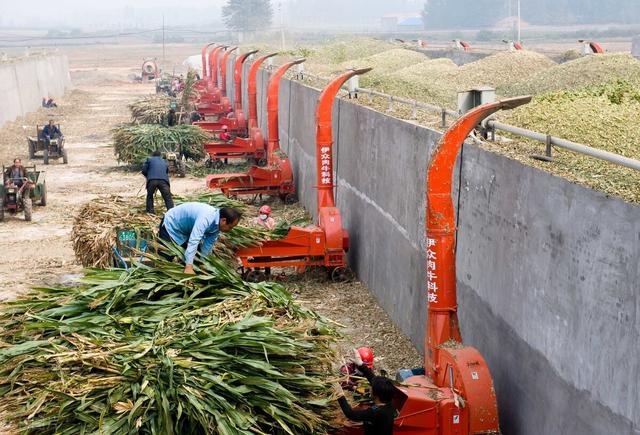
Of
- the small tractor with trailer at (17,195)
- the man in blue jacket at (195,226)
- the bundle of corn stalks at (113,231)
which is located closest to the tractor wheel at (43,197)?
the small tractor with trailer at (17,195)

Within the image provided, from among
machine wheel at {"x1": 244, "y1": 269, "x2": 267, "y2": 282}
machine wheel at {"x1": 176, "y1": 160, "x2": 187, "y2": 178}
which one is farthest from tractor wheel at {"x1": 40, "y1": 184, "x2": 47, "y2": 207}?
machine wheel at {"x1": 244, "y1": 269, "x2": 267, "y2": 282}

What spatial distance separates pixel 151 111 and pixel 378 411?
26.3 m

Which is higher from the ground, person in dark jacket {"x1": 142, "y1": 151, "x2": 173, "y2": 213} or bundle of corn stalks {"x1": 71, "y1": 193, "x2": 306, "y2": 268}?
person in dark jacket {"x1": 142, "y1": 151, "x2": 173, "y2": 213}

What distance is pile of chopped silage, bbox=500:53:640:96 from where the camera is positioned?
654 inches

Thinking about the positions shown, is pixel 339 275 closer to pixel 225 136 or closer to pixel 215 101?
pixel 225 136

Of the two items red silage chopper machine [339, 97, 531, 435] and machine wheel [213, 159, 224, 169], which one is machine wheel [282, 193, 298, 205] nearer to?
machine wheel [213, 159, 224, 169]

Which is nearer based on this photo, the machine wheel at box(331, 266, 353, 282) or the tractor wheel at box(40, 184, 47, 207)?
the machine wheel at box(331, 266, 353, 282)

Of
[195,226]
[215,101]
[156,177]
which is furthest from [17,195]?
[215,101]

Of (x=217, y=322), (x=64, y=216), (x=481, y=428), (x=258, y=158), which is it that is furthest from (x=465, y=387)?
(x=258, y=158)

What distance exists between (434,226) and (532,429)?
1.85m

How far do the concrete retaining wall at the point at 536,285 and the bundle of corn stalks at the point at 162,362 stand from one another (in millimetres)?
1576

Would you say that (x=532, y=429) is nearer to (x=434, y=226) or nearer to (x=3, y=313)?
(x=434, y=226)

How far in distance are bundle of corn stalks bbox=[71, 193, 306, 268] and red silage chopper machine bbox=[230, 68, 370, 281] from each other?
186 mm

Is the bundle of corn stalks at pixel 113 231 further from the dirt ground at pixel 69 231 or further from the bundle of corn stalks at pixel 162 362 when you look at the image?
the bundle of corn stalks at pixel 162 362
